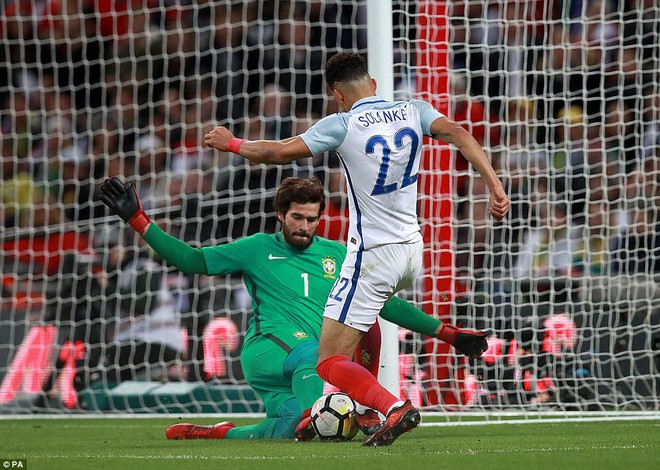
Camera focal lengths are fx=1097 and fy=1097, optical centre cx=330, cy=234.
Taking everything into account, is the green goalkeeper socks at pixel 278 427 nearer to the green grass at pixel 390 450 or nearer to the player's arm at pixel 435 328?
the green grass at pixel 390 450

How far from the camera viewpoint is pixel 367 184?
4.58 meters

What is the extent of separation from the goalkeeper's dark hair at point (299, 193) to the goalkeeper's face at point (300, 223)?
0.9 inches

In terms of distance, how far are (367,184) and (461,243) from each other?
4373 millimetres

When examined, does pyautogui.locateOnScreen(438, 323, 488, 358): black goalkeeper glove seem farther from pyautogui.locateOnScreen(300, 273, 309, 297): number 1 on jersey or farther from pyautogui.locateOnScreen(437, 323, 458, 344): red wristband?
pyautogui.locateOnScreen(300, 273, 309, 297): number 1 on jersey

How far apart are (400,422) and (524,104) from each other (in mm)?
4597

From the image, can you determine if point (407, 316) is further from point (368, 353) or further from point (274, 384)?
point (274, 384)

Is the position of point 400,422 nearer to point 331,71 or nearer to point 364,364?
point 364,364

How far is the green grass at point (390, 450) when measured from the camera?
378cm

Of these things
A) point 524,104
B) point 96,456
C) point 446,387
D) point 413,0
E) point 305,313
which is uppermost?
point 413,0

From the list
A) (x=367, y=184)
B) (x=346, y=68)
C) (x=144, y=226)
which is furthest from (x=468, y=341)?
(x=144, y=226)

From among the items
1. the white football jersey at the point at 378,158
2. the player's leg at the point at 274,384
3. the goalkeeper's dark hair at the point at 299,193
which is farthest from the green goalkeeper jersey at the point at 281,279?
the white football jersey at the point at 378,158

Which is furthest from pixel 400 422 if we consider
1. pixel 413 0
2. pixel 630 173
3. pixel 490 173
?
pixel 630 173

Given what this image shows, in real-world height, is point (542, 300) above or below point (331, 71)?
below

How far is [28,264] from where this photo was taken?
400 inches
